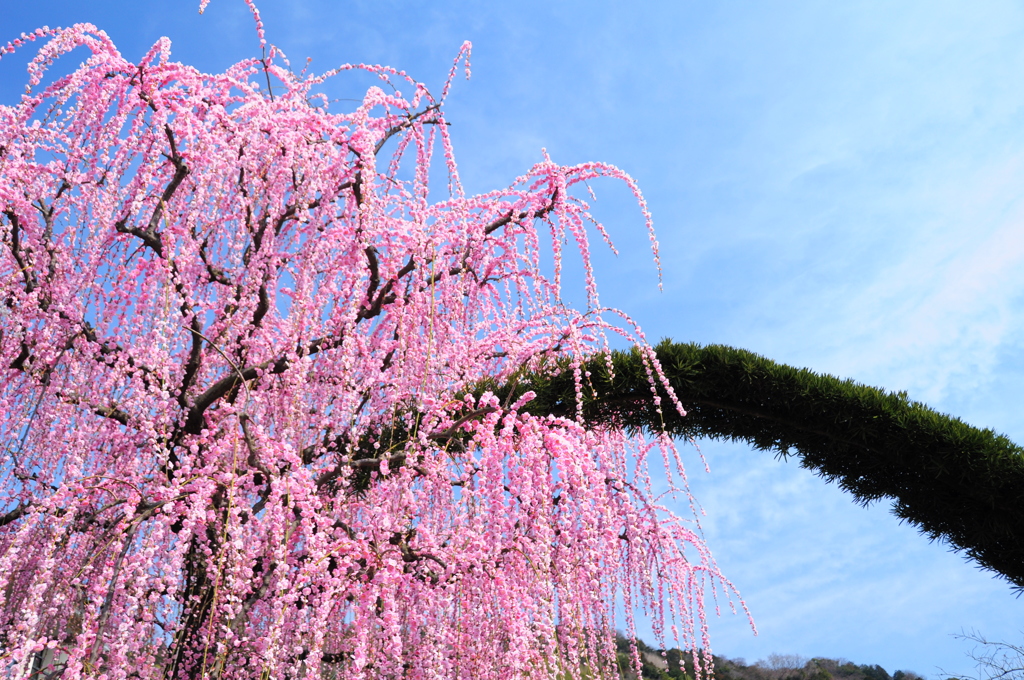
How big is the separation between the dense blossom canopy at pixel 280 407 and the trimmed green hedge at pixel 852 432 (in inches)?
42.0

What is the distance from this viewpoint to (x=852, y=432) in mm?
6750

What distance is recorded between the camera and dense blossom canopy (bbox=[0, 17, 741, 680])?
3992 mm

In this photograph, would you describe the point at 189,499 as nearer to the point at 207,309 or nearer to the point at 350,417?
the point at 350,417

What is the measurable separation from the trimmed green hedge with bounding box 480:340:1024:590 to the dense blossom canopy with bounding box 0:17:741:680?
107 centimetres

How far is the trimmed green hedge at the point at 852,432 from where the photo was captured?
6.48m

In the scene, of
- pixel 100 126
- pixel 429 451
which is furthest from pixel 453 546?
pixel 100 126

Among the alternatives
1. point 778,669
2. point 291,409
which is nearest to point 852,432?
point 291,409

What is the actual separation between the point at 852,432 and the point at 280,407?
5321 mm

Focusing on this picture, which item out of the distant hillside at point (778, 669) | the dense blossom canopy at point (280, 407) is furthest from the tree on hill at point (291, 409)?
the distant hillside at point (778, 669)

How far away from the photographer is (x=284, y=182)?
5328mm

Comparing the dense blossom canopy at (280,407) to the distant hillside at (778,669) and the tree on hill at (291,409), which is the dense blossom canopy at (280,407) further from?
the distant hillside at (778,669)

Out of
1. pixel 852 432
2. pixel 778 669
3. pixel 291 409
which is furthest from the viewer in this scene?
pixel 778 669

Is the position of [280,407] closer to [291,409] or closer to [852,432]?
[291,409]

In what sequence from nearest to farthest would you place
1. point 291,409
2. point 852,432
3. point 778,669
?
point 291,409 → point 852,432 → point 778,669
